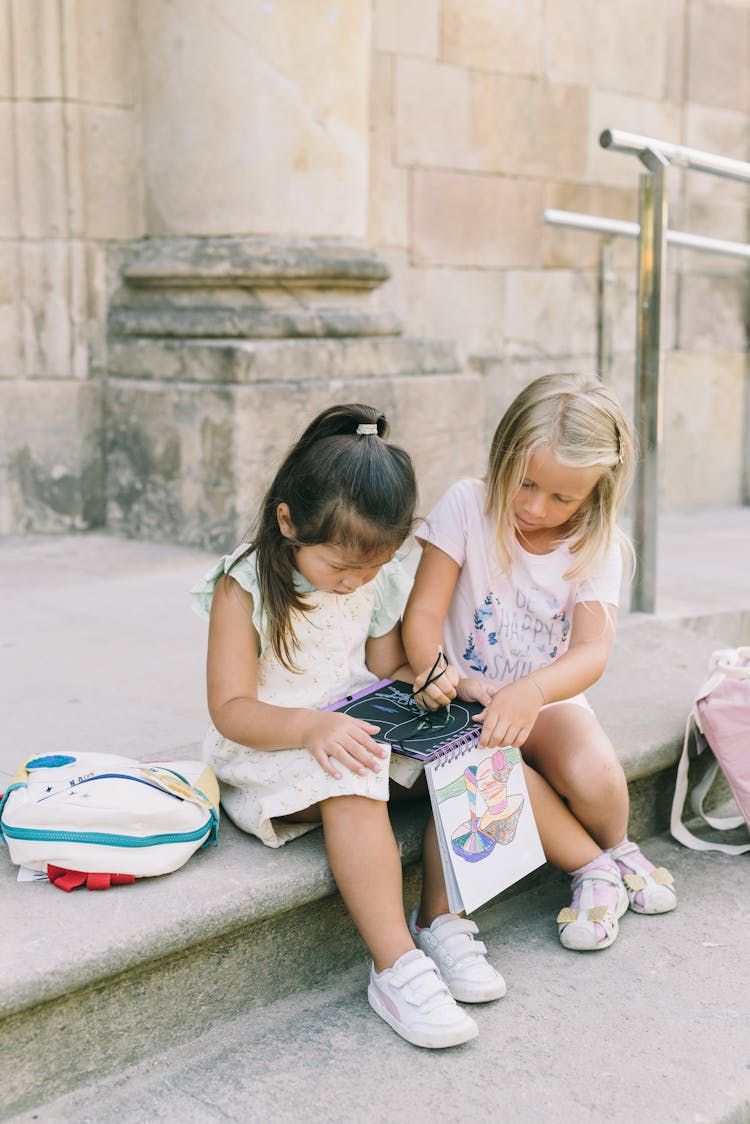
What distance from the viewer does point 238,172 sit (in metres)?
4.31

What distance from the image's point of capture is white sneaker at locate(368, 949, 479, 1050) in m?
1.89

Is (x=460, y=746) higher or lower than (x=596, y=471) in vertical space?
lower

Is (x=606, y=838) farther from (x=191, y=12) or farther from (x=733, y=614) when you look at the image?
(x=191, y=12)

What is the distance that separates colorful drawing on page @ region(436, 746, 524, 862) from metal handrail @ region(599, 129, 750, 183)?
5.89ft

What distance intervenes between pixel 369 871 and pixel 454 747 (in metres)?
0.24

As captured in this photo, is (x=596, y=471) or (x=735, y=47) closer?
(x=596, y=471)

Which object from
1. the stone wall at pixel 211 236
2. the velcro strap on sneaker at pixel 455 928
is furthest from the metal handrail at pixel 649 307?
the velcro strap on sneaker at pixel 455 928

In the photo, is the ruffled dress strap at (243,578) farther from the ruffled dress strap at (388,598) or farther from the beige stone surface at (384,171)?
the beige stone surface at (384,171)

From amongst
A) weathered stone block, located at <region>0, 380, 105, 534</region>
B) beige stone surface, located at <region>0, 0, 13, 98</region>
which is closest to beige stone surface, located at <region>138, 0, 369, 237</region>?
beige stone surface, located at <region>0, 0, 13, 98</region>

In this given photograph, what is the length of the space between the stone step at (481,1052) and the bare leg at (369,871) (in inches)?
4.8

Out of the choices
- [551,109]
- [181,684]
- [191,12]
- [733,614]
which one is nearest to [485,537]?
[181,684]

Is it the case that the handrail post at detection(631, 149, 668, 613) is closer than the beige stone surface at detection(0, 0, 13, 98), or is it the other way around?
the handrail post at detection(631, 149, 668, 613)

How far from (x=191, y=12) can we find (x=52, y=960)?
11.1 ft

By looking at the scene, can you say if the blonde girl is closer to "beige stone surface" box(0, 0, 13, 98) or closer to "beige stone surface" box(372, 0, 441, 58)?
"beige stone surface" box(0, 0, 13, 98)
